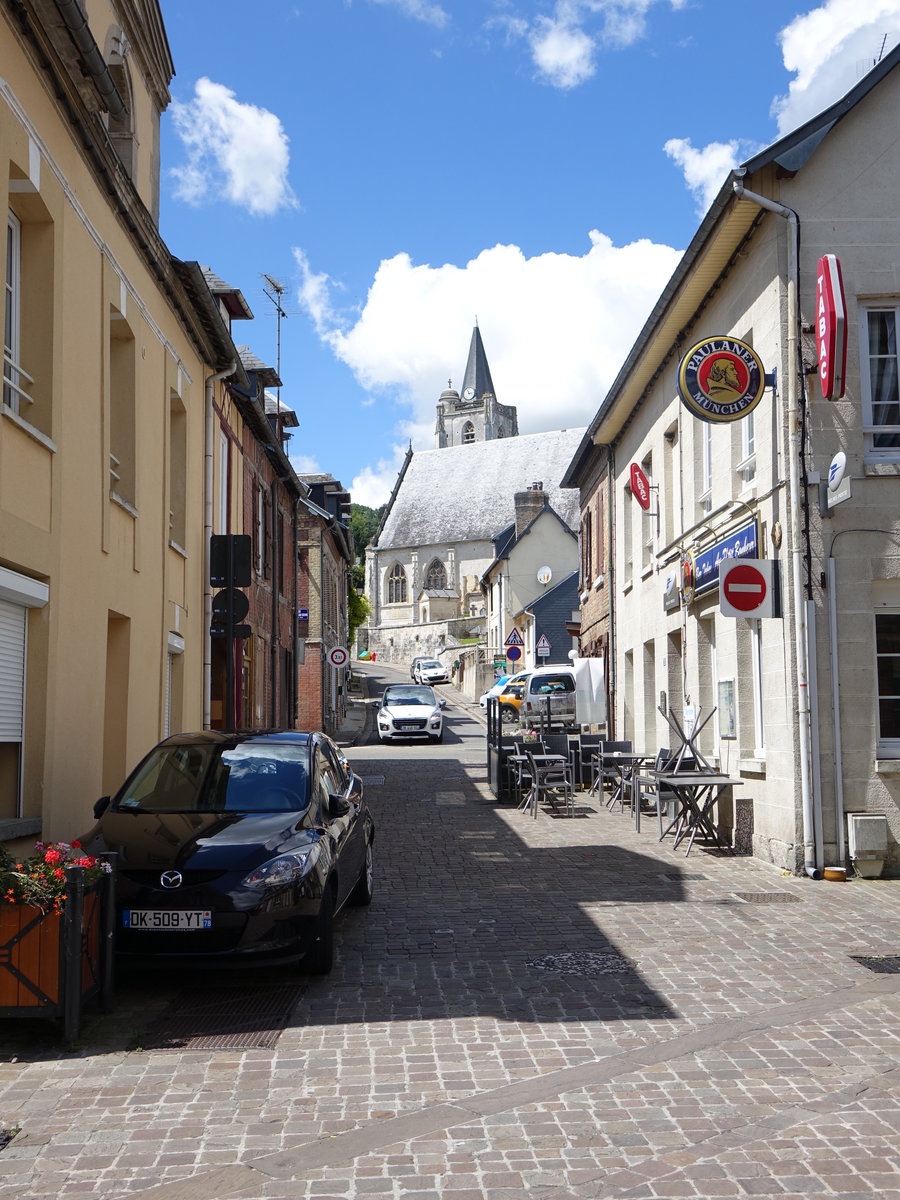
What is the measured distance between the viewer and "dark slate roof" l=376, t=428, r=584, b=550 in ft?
291

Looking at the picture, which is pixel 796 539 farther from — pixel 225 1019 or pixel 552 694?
pixel 552 694

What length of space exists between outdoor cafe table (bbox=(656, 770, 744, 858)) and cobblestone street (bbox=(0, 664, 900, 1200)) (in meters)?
3.28

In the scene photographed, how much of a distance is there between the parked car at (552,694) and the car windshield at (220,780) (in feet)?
64.8

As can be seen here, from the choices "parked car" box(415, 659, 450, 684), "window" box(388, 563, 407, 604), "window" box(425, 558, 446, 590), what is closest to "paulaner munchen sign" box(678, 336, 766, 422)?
"parked car" box(415, 659, 450, 684)

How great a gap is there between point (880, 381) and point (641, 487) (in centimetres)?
736

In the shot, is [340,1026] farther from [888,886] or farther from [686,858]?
[686,858]

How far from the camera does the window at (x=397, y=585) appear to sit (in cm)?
9156

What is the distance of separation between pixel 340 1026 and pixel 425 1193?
7.48 feet

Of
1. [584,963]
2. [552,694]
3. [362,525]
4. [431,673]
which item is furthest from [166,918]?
[362,525]

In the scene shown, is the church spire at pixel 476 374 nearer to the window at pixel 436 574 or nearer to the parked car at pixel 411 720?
the window at pixel 436 574

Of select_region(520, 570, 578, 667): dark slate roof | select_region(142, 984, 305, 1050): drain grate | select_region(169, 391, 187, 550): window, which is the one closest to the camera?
select_region(142, 984, 305, 1050): drain grate

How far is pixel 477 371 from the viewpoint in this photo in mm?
114250

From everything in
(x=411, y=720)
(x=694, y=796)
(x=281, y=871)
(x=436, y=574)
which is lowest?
(x=694, y=796)

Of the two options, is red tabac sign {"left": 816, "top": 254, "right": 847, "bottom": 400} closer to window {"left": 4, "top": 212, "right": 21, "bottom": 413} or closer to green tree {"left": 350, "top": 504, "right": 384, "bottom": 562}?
window {"left": 4, "top": 212, "right": 21, "bottom": 413}
